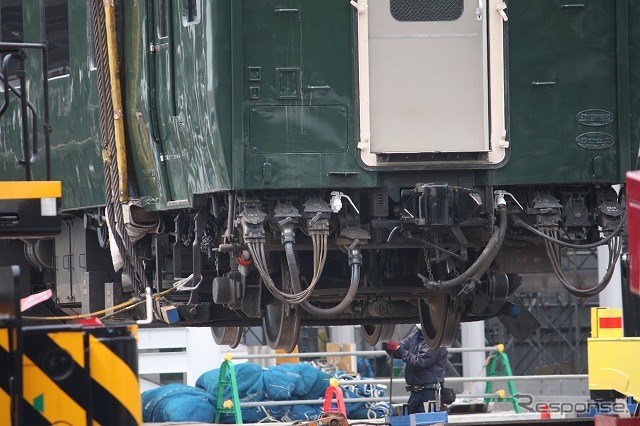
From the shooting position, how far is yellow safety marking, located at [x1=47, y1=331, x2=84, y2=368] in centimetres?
540

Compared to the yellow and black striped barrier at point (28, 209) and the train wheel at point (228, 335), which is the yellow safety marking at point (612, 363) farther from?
the yellow and black striped barrier at point (28, 209)

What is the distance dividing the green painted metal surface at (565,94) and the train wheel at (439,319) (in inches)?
63.9

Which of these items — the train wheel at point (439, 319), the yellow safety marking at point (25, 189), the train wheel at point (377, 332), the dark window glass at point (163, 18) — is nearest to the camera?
the yellow safety marking at point (25, 189)

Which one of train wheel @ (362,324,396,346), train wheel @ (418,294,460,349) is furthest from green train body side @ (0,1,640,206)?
train wheel @ (362,324,396,346)

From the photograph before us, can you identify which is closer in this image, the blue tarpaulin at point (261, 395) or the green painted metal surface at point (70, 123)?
the green painted metal surface at point (70, 123)

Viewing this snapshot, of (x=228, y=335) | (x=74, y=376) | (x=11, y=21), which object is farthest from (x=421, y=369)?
(x=74, y=376)

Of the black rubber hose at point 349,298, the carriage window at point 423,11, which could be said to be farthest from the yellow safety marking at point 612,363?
the carriage window at point 423,11

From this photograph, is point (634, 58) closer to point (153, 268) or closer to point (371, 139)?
point (371, 139)

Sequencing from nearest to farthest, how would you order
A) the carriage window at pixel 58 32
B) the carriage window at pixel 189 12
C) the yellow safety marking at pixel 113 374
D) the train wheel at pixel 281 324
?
the yellow safety marking at pixel 113 374, the carriage window at pixel 189 12, the train wheel at pixel 281 324, the carriage window at pixel 58 32

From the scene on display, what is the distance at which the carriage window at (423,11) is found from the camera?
859cm

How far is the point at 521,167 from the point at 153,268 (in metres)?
3.04

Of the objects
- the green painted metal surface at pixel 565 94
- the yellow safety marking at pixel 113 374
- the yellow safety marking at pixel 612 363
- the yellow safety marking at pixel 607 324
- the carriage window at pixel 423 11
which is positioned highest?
the carriage window at pixel 423 11

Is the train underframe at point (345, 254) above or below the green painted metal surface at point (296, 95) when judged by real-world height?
below

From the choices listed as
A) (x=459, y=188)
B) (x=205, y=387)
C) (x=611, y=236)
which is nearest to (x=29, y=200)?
(x=459, y=188)
